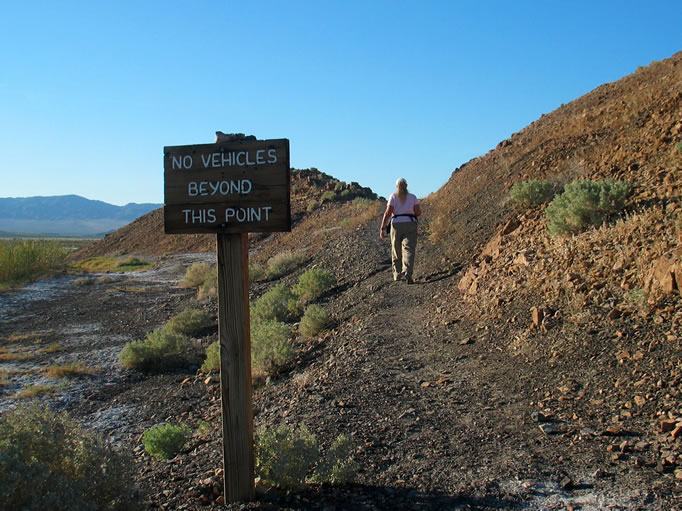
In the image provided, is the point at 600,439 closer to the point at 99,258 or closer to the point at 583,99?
the point at 583,99

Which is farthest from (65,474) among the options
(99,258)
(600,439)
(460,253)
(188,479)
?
(99,258)

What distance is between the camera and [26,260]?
23688 millimetres

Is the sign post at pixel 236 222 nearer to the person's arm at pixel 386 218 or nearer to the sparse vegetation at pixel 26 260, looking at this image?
the person's arm at pixel 386 218

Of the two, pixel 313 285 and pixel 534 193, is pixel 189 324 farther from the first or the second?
pixel 534 193

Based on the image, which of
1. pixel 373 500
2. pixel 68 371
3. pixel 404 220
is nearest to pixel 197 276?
pixel 68 371

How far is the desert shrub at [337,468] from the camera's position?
404cm

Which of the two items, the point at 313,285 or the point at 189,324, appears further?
the point at 189,324

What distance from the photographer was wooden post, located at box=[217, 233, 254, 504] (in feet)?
12.6

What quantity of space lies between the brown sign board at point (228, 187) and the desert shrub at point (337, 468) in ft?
5.19

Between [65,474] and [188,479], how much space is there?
→ 1342mm

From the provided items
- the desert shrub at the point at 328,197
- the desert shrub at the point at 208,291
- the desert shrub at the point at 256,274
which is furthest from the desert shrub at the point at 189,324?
the desert shrub at the point at 328,197

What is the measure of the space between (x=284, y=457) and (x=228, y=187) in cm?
181

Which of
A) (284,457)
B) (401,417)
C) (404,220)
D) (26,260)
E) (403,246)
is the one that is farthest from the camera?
(26,260)

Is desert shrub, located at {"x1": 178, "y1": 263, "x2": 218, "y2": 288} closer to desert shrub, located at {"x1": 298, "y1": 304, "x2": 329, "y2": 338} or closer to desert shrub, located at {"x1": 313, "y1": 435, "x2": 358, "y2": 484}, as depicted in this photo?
desert shrub, located at {"x1": 298, "y1": 304, "x2": 329, "y2": 338}
